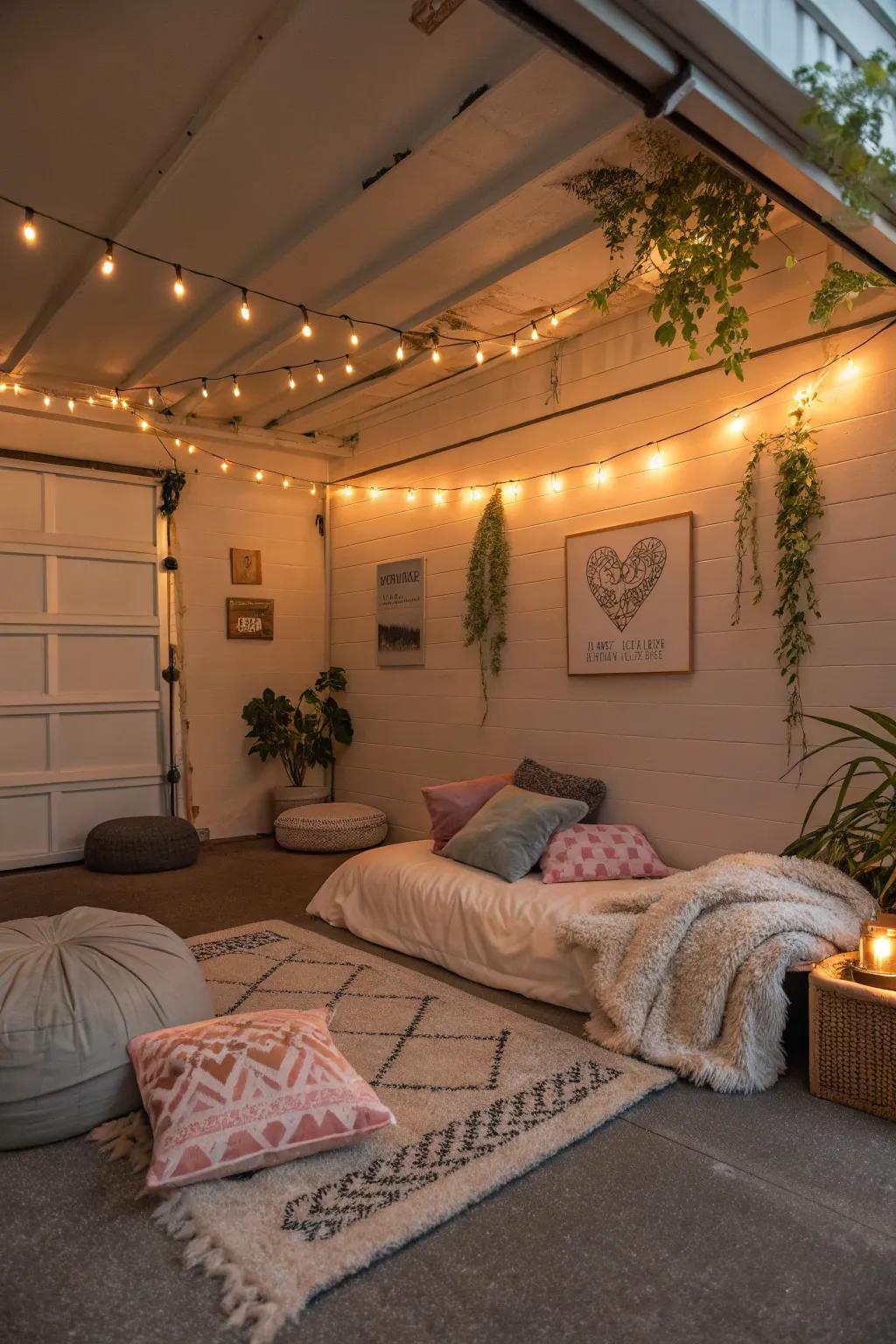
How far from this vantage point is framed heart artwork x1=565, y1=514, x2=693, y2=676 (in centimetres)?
424

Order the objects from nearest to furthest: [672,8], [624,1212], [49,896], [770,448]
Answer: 1. [672,8]
2. [624,1212]
3. [770,448]
4. [49,896]

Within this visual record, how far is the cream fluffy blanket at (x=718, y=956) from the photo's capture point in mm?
2652

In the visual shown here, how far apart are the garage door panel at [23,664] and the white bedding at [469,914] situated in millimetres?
2523

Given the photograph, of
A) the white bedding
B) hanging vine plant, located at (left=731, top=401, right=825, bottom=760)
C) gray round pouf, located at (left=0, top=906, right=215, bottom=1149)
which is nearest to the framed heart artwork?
hanging vine plant, located at (left=731, top=401, right=825, bottom=760)

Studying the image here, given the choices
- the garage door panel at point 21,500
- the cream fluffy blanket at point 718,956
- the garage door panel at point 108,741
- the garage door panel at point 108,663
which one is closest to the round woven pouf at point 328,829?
the garage door panel at point 108,741

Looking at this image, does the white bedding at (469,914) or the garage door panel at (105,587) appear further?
the garage door panel at (105,587)

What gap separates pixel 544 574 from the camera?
4.99 meters

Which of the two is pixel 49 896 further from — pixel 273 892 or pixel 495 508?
pixel 495 508

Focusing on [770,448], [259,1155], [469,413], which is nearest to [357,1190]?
[259,1155]

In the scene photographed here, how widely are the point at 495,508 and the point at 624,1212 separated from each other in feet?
12.9

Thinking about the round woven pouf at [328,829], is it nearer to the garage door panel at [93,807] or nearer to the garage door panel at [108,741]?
the garage door panel at [93,807]

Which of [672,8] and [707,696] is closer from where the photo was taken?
[672,8]

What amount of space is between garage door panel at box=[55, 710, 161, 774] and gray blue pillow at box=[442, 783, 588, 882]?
2.78 m

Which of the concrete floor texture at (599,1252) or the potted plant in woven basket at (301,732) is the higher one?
the potted plant in woven basket at (301,732)
